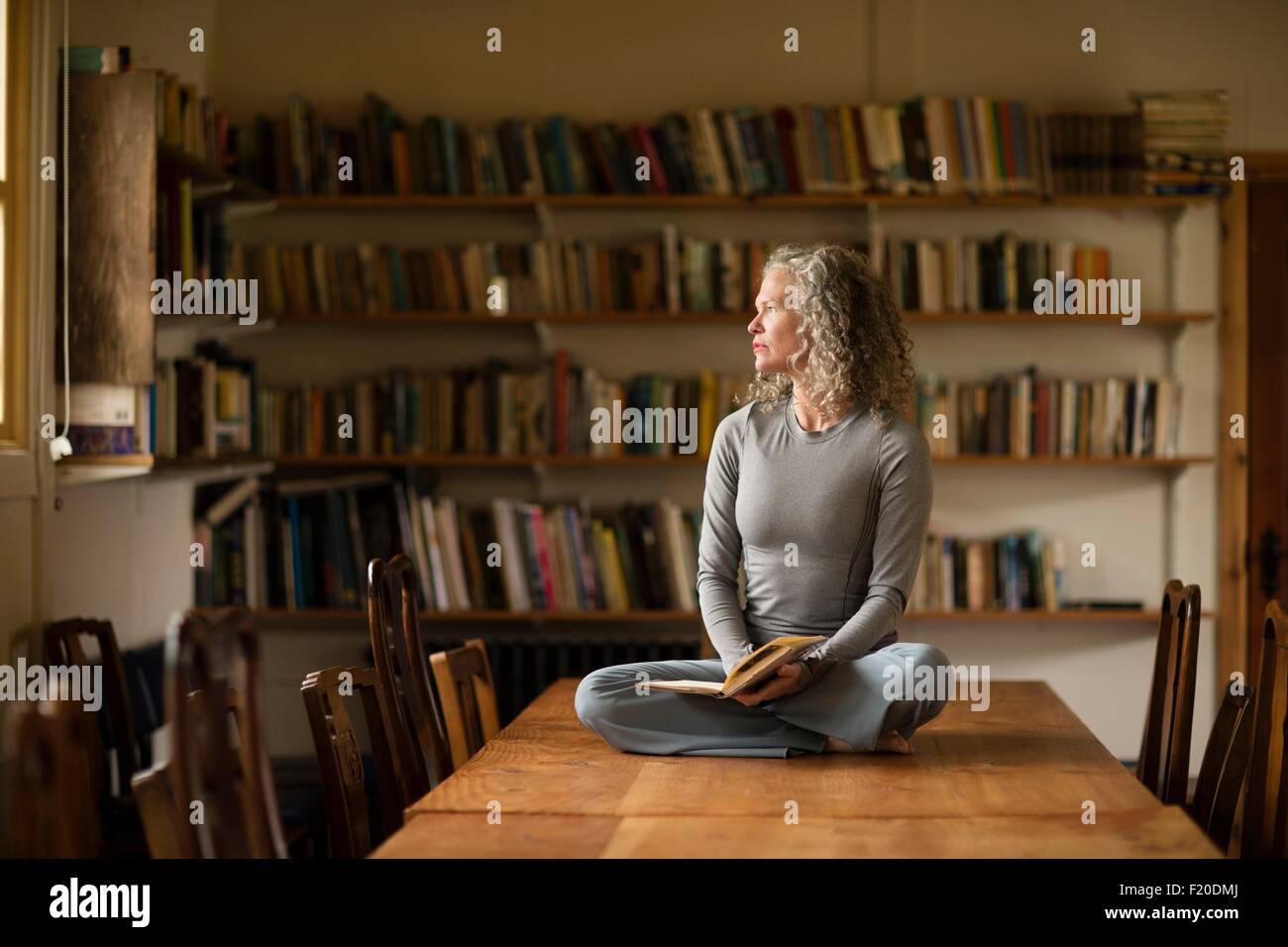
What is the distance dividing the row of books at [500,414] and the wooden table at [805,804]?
7.11 ft

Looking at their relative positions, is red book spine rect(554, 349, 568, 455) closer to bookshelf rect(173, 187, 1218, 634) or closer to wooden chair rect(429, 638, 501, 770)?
bookshelf rect(173, 187, 1218, 634)

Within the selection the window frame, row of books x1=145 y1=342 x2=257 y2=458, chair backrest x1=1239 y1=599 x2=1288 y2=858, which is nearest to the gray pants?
chair backrest x1=1239 y1=599 x2=1288 y2=858

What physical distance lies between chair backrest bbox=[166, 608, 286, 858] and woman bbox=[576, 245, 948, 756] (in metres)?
0.94

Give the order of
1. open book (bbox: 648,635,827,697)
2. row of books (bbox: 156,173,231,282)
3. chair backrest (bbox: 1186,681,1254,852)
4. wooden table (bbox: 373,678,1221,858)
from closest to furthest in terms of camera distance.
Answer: wooden table (bbox: 373,678,1221,858) → open book (bbox: 648,635,827,697) → chair backrest (bbox: 1186,681,1254,852) → row of books (bbox: 156,173,231,282)

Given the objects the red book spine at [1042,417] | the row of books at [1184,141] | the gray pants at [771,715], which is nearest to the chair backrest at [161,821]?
the gray pants at [771,715]

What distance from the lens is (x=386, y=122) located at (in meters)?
4.45

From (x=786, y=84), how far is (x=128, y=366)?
2419 mm

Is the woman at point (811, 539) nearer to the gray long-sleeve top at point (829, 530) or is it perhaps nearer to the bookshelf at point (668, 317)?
the gray long-sleeve top at point (829, 530)

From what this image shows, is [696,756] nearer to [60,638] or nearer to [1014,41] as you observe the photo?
[60,638]

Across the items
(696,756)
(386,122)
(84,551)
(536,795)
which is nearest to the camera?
(536,795)

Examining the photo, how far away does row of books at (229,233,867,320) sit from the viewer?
14.5 feet

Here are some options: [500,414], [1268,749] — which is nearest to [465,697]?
[1268,749]
